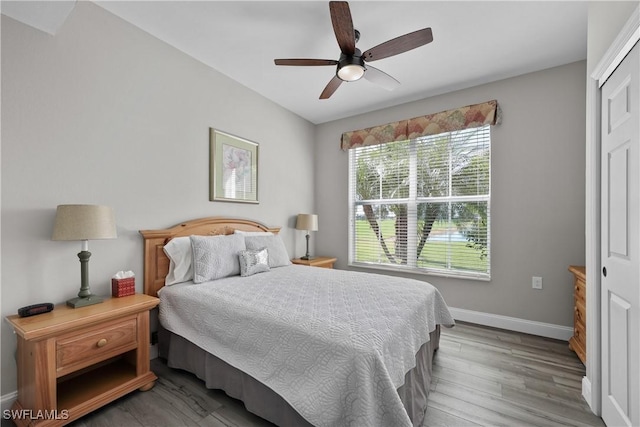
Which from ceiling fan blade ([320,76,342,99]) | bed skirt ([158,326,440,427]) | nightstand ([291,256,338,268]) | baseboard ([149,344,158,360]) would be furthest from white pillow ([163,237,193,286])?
ceiling fan blade ([320,76,342,99])

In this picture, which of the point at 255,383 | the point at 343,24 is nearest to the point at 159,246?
the point at 255,383

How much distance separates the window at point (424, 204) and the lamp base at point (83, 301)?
300 centimetres

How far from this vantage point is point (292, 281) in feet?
7.77

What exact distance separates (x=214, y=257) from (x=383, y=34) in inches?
94.6

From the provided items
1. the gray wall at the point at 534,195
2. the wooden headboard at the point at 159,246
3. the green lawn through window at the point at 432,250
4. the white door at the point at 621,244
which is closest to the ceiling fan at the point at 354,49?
the white door at the point at 621,244

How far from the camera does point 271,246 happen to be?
3.05 m

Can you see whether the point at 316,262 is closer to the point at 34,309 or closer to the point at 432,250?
the point at 432,250

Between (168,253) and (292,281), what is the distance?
1113 mm

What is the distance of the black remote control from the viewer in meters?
1.61

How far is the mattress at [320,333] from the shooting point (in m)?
1.21

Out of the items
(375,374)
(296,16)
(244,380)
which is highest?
A: (296,16)

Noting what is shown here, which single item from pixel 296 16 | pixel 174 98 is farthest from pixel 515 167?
pixel 174 98

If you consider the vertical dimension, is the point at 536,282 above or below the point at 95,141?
below

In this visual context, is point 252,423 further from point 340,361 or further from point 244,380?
point 340,361
